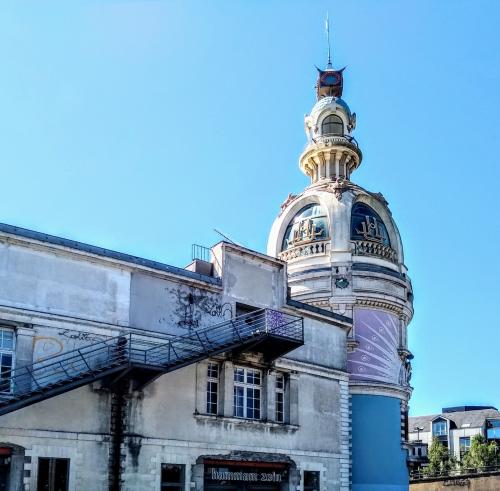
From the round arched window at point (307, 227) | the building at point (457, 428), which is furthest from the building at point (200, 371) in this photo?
the building at point (457, 428)

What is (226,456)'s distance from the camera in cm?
2827

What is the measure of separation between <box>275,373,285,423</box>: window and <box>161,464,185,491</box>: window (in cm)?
537

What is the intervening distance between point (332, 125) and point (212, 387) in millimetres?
23930

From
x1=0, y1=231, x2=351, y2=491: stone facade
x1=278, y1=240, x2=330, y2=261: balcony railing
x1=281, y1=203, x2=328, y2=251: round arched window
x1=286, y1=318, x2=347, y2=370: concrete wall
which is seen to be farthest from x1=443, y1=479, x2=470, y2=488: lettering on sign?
x1=286, y1=318, x2=347, y2=370: concrete wall

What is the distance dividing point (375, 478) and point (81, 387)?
56.6ft

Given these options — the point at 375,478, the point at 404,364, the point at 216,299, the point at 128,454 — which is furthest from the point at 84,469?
the point at 404,364

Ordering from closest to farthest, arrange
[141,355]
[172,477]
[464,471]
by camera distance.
A: [141,355]
[172,477]
[464,471]

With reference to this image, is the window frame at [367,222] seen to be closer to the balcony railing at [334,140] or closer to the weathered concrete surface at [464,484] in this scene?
the balcony railing at [334,140]

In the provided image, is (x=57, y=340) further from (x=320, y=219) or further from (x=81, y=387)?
(x=320, y=219)

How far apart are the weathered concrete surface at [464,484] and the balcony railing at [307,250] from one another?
20.8 meters

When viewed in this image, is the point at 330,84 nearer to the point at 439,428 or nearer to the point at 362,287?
the point at 362,287

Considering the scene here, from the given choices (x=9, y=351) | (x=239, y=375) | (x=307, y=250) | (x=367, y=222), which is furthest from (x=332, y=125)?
(x=9, y=351)

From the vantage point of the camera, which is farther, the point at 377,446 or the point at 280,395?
the point at 377,446

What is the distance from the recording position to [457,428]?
3615 inches
